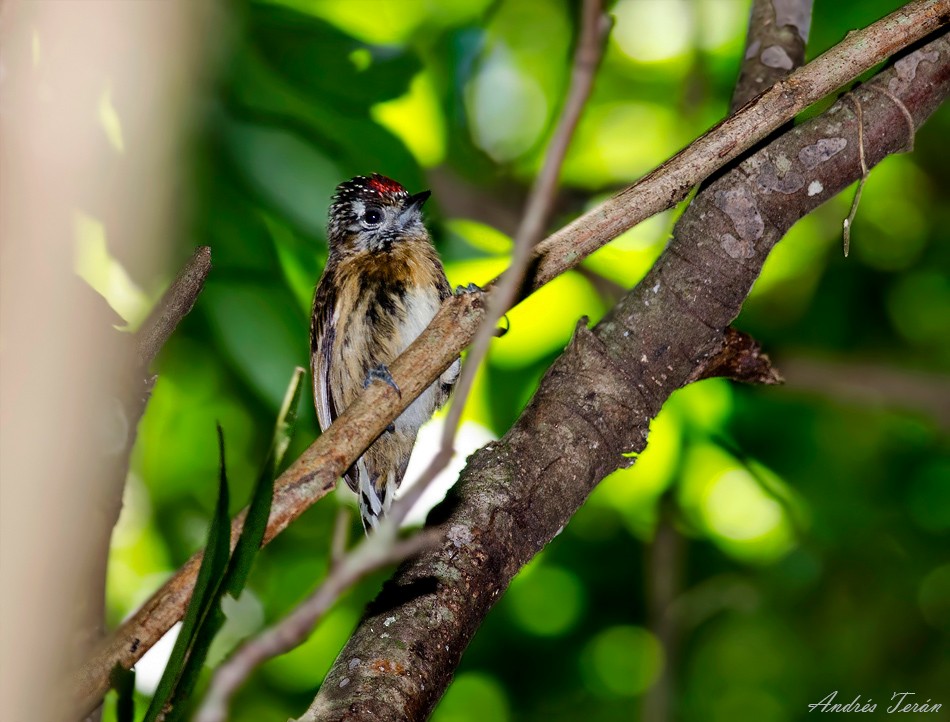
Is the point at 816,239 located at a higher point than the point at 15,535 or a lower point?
higher

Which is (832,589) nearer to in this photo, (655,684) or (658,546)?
(658,546)

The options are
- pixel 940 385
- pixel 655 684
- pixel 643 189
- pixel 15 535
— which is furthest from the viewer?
pixel 940 385

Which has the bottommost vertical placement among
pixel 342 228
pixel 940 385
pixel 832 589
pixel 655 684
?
pixel 655 684

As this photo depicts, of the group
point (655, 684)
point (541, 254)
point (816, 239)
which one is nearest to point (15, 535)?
point (541, 254)

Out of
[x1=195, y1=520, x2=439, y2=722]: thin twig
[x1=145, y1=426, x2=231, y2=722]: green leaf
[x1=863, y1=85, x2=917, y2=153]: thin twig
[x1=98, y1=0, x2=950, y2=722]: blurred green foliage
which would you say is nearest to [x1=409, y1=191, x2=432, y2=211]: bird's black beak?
[x1=98, y1=0, x2=950, y2=722]: blurred green foliage

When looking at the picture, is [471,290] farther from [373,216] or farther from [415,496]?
[373,216]

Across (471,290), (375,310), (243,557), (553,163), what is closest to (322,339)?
(375,310)

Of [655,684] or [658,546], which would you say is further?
[658,546]
